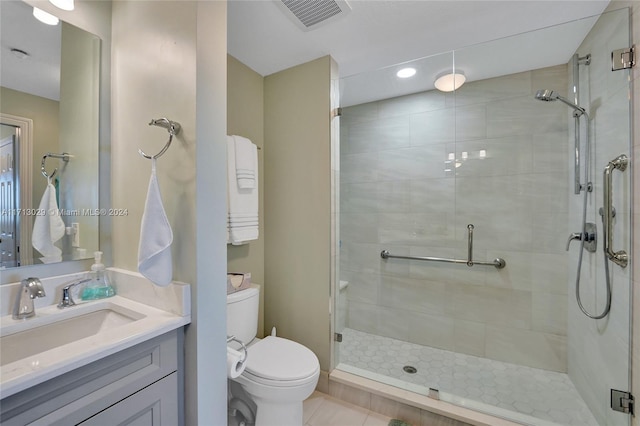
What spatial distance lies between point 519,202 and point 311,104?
1.65 metres

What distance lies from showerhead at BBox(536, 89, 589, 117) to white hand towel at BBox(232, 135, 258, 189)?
1969mm

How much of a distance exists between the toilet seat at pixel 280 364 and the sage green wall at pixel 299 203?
363mm

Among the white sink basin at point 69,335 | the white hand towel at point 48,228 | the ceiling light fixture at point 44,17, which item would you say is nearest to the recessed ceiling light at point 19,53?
the ceiling light fixture at point 44,17

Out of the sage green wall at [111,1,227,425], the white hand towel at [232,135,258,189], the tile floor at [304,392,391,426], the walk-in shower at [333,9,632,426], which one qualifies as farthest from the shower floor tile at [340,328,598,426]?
the white hand towel at [232,135,258,189]

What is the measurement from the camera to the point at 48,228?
107 cm

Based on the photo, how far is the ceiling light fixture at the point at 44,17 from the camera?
1047mm

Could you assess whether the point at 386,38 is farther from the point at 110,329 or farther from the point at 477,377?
the point at 477,377

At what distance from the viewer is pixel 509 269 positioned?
196 centimetres

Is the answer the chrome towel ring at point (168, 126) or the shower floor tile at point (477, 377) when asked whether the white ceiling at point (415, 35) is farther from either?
the shower floor tile at point (477, 377)

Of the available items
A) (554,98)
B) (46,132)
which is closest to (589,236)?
(554,98)

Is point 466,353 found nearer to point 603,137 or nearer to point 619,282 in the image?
point 619,282

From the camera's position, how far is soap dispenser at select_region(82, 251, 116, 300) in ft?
3.59

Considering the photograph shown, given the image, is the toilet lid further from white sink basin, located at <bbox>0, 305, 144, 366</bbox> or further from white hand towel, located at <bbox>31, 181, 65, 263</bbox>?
white hand towel, located at <bbox>31, 181, 65, 263</bbox>

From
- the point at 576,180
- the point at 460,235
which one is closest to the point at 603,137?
the point at 576,180
